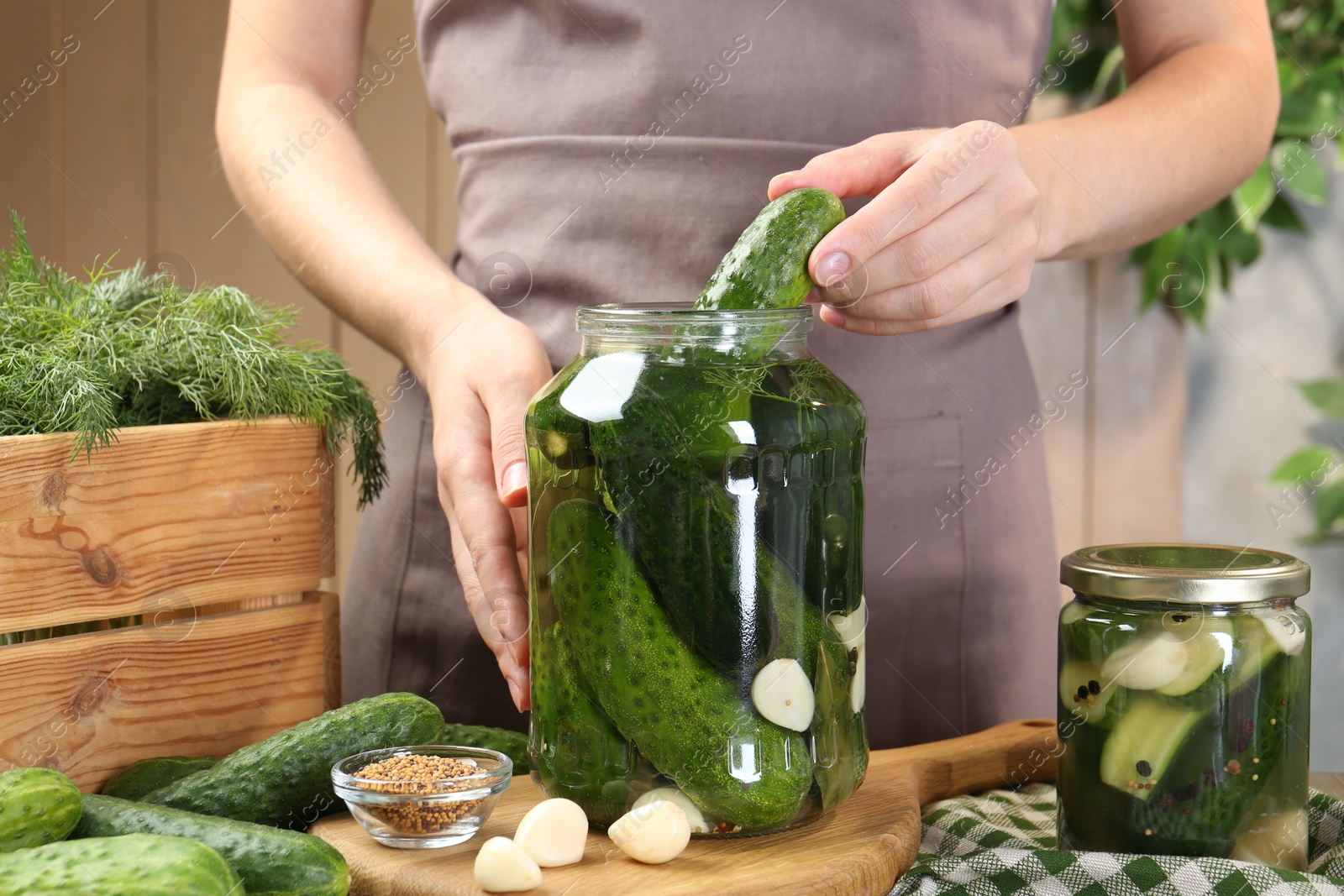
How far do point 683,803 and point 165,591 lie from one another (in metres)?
0.39

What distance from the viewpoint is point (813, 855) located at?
606 mm

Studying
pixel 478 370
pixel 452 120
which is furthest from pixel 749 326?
pixel 452 120

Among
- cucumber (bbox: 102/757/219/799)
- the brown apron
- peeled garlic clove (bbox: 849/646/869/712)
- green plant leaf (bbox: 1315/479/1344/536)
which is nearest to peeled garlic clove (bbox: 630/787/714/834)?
peeled garlic clove (bbox: 849/646/869/712)

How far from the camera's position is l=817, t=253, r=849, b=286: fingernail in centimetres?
64

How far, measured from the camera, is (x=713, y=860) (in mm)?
595

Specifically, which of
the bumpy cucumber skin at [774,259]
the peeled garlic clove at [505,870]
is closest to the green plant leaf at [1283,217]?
the bumpy cucumber skin at [774,259]

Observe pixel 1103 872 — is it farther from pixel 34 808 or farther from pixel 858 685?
pixel 34 808

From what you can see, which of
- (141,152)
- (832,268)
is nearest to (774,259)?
(832,268)

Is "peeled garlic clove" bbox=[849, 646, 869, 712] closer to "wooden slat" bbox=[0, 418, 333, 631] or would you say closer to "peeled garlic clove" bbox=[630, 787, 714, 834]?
"peeled garlic clove" bbox=[630, 787, 714, 834]

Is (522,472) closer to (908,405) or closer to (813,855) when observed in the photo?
(813,855)

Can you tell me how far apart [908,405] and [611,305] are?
18.4 inches

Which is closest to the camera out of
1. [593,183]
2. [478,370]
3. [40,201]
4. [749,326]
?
[749,326]

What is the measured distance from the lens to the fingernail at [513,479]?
688 mm

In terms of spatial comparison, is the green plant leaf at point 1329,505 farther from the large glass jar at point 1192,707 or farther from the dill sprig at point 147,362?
the dill sprig at point 147,362
